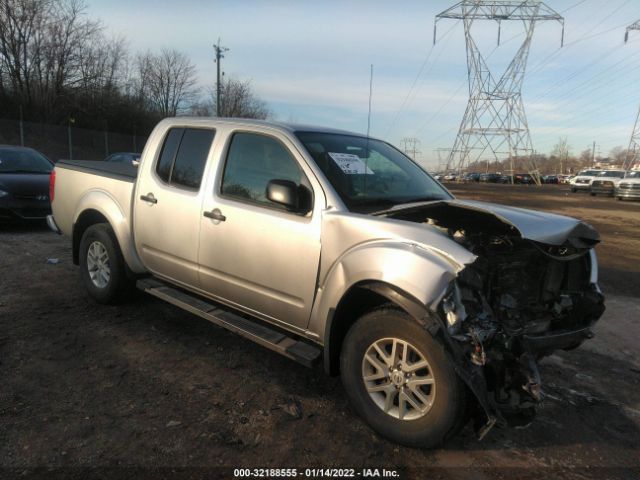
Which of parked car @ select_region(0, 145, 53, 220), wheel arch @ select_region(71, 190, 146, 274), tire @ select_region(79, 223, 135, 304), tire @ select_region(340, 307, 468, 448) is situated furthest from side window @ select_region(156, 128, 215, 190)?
parked car @ select_region(0, 145, 53, 220)

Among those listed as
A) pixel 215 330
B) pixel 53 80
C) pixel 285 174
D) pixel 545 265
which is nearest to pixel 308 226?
pixel 285 174

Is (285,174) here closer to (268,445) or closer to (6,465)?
(268,445)

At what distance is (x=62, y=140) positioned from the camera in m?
31.6

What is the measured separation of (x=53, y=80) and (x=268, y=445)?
139 ft

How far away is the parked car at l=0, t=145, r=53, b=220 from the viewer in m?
8.63

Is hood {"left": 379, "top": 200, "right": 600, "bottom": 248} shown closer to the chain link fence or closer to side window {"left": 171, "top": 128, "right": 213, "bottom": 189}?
side window {"left": 171, "top": 128, "right": 213, "bottom": 189}

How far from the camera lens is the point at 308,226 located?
3193mm

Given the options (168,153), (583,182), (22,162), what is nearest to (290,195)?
(168,153)

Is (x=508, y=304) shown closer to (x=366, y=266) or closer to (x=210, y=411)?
(x=366, y=266)

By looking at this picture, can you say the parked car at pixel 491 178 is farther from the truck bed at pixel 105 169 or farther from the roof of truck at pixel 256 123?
the roof of truck at pixel 256 123

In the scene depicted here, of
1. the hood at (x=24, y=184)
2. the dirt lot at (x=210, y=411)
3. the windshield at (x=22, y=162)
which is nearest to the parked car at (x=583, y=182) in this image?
the dirt lot at (x=210, y=411)

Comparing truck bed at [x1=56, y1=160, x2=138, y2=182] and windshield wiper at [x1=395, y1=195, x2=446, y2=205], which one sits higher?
truck bed at [x1=56, y1=160, x2=138, y2=182]

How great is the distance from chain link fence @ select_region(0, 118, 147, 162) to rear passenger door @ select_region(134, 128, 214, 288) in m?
29.1

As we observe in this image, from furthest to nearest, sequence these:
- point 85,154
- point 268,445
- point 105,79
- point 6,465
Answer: point 105,79 → point 85,154 → point 268,445 → point 6,465
